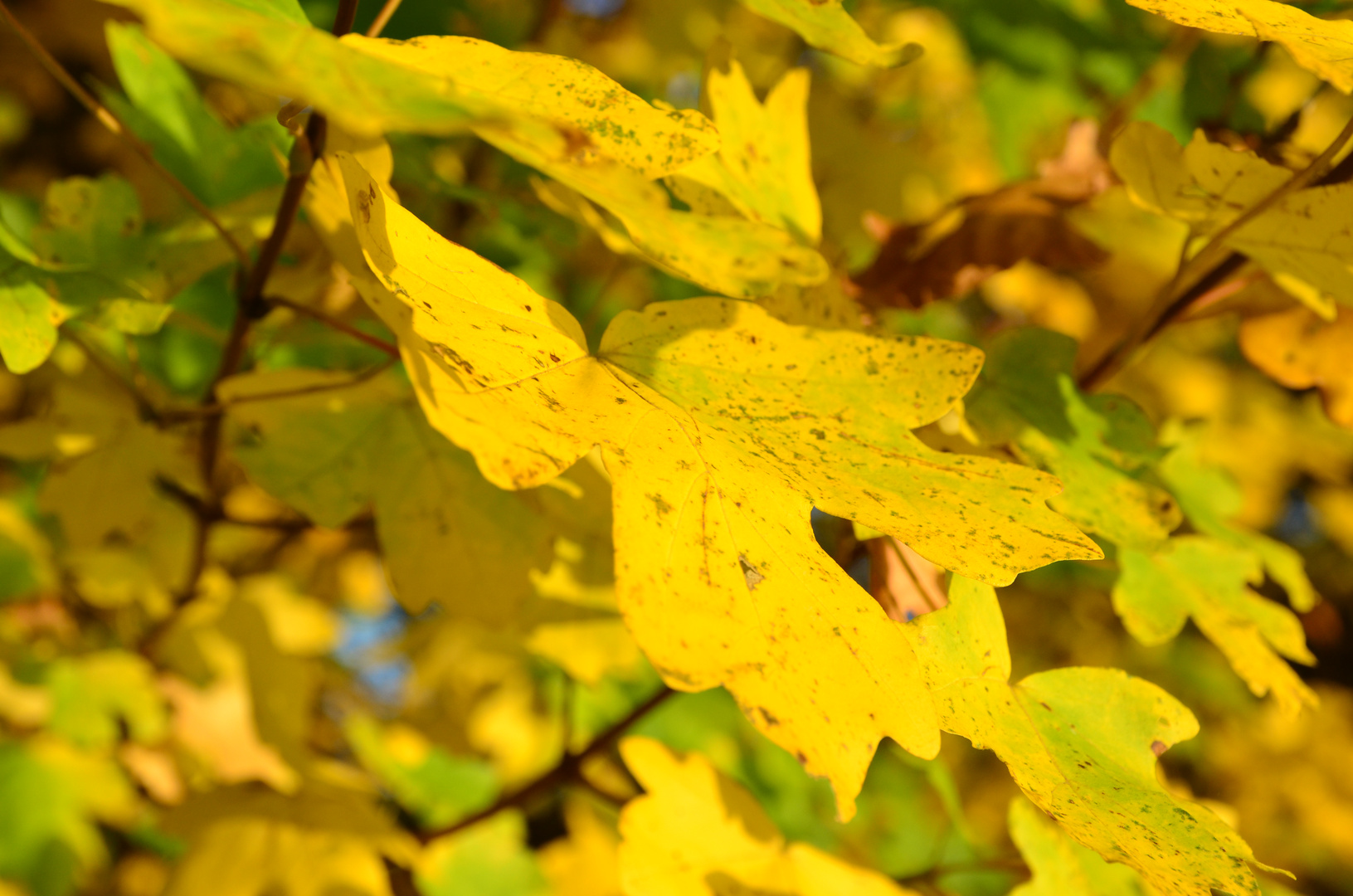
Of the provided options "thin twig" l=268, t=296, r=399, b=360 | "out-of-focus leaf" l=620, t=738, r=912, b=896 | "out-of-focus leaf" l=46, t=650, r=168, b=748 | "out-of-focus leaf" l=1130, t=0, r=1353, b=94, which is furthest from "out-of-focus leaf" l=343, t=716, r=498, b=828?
"out-of-focus leaf" l=1130, t=0, r=1353, b=94

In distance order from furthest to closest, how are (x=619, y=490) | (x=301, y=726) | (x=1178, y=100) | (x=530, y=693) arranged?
(x=530, y=693)
(x=1178, y=100)
(x=301, y=726)
(x=619, y=490)

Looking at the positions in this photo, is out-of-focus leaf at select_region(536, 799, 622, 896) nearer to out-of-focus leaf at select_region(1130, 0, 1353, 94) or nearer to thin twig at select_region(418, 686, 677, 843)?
thin twig at select_region(418, 686, 677, 843)

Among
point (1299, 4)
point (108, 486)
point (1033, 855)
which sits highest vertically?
point (1299, 4)

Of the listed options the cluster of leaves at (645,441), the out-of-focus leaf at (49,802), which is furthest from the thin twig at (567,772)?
the out-of-focus leaf at (49,802)

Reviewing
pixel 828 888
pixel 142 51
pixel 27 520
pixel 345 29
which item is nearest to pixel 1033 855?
pixel 828 888

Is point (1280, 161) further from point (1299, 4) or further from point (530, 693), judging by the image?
point (530, 693)

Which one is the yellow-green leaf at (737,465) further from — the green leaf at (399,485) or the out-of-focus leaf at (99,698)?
the out-of-focus leaf at (99,698)

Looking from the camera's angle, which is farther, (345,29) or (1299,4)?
(1299,4)
